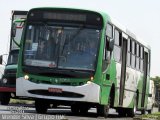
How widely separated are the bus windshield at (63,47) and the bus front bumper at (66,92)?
0.57m

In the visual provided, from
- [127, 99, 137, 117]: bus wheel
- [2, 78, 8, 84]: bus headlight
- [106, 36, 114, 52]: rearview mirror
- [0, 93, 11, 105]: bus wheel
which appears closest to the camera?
[106, 36, 114, 52]: rearview mirror

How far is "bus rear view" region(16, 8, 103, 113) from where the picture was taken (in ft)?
62.7

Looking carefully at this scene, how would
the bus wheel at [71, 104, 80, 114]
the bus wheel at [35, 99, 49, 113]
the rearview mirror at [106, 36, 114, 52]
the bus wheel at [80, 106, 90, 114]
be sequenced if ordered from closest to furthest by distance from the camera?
1. the rearview mirror at [106, 36, 114, 52]
2. the bus wheel at [35, 99, 49, 113]
3. the bus wheel at [71, 104, 80, 114]
4. the bus wheel at [80, 106, 90, 114]

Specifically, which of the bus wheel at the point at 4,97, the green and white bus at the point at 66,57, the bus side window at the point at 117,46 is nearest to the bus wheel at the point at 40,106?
the green and white bus at the point at 66,57

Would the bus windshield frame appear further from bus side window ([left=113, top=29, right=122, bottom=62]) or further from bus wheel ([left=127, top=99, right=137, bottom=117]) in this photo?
bus wheel ([left=127, top=99, right=137, bottom=117])

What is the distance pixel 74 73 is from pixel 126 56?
5386mm

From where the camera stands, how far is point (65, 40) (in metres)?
19.4

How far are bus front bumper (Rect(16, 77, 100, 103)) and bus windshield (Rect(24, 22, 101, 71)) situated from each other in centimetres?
57

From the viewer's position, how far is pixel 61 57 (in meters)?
19.2

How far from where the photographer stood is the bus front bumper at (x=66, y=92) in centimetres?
1906

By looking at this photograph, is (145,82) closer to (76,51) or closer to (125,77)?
(125,77)

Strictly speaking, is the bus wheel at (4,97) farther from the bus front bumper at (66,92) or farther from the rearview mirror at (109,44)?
the rearview mirror at (109,44)

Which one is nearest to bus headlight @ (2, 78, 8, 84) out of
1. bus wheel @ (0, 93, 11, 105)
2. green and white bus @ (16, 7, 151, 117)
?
bus wheel @ (0, 93, 11, 105)

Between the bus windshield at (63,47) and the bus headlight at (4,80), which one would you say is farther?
the bus headlight at (4,80)
